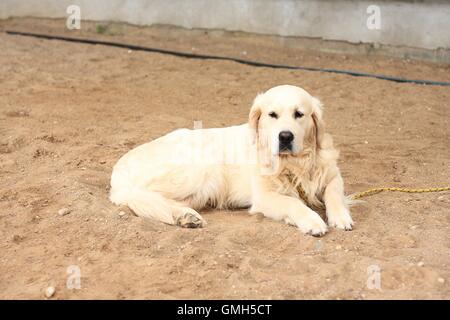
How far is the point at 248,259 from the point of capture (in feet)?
11.3

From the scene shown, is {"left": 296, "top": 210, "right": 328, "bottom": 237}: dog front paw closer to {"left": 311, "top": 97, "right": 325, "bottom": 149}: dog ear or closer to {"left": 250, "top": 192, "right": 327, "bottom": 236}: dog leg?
{"left": 250, "top": 192, "right": 327, "bottom": 236}: dog leg

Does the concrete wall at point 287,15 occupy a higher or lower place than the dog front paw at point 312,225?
higher

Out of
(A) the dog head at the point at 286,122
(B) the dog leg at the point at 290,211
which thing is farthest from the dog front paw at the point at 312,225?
(A) the dog head at the point at 286,122

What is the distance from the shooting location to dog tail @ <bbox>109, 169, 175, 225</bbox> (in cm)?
408

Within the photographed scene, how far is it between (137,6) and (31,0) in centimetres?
192

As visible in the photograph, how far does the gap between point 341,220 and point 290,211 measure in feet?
→ 1.09

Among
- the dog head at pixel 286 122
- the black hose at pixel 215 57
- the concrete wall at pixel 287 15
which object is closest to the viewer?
the dog head at pixel 286 122

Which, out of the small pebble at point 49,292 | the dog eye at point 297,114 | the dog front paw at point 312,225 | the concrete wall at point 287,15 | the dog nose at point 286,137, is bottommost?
the small pebble at point 49,292

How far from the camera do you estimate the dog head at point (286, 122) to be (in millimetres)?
4195

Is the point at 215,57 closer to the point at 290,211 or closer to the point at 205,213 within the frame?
the point at 205,213

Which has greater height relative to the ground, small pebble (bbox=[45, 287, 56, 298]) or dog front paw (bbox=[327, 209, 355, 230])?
dog front paw (bbox=[327, 209, 355, 230])

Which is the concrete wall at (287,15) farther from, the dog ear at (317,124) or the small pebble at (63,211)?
the small pebble at (63,211)

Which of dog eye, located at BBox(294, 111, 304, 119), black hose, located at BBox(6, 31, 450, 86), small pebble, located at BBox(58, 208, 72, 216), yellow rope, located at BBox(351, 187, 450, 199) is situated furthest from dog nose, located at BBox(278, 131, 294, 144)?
black hose, located at BBox(6, 31, 450, 86)

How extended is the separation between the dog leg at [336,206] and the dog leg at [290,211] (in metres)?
0.11
